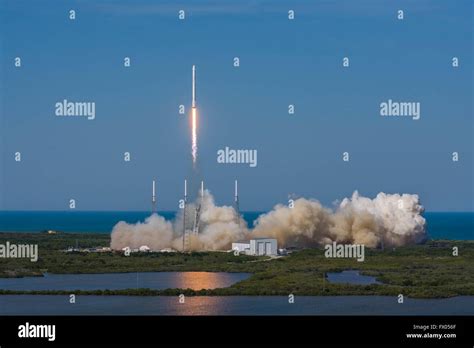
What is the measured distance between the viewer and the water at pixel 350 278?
2063 inches

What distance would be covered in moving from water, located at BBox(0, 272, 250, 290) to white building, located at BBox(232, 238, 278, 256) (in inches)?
398

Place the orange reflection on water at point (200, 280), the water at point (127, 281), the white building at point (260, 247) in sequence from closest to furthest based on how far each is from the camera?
the water at point (127, 281) < the orange reflection on water at point (200, 280) < the white building at point (260, 247)

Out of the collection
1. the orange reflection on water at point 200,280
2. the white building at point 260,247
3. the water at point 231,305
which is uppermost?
the white building at point 260,247

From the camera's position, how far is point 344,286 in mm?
48844

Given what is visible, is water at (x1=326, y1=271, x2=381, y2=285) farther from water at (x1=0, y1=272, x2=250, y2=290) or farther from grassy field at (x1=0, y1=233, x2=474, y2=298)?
water at (x1=0, y1=272, x2=250, y2=290)

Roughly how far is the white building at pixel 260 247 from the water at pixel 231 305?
833 inches

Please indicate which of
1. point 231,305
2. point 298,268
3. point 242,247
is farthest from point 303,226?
point 231,305

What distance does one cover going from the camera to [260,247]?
6819 centimetres

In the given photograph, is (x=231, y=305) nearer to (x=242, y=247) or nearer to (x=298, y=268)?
(x=298, y=268)

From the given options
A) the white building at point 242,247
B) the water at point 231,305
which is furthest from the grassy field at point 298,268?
the white building at point 242,247

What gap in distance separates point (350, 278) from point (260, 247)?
46.0 feet

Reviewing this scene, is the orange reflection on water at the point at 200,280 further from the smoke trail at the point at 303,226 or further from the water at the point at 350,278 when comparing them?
the smoke trail at the point at 303,226
